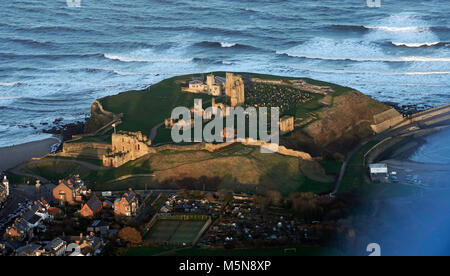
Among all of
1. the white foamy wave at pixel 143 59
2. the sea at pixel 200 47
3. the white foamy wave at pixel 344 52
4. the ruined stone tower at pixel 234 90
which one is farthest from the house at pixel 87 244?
the white foamy wave at pixel 344 52

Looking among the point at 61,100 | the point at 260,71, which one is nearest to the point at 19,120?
the point at 61,100

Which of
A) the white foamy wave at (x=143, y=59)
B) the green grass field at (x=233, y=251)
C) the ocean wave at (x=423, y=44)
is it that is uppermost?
the ocean wave at (x=423, y=44)

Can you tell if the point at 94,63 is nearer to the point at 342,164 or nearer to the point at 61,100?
the point at 61,100

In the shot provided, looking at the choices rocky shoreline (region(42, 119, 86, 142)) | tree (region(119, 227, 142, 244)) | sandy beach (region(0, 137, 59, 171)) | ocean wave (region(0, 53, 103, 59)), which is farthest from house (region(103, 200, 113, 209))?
ocean wave (region(0, 53, 103, 59))

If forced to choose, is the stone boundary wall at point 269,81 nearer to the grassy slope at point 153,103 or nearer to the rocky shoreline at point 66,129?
the grassy slope at point 153,103

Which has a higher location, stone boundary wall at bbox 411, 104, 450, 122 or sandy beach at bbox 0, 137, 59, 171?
stone boundary wall at bbox 411, 104, 450, 122

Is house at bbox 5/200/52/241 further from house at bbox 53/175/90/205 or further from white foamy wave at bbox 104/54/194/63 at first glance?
white foamy wave at bbox 104/54/194/63

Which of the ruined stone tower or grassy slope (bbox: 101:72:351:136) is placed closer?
grassy slope (bbox: 101:72:351:136)
